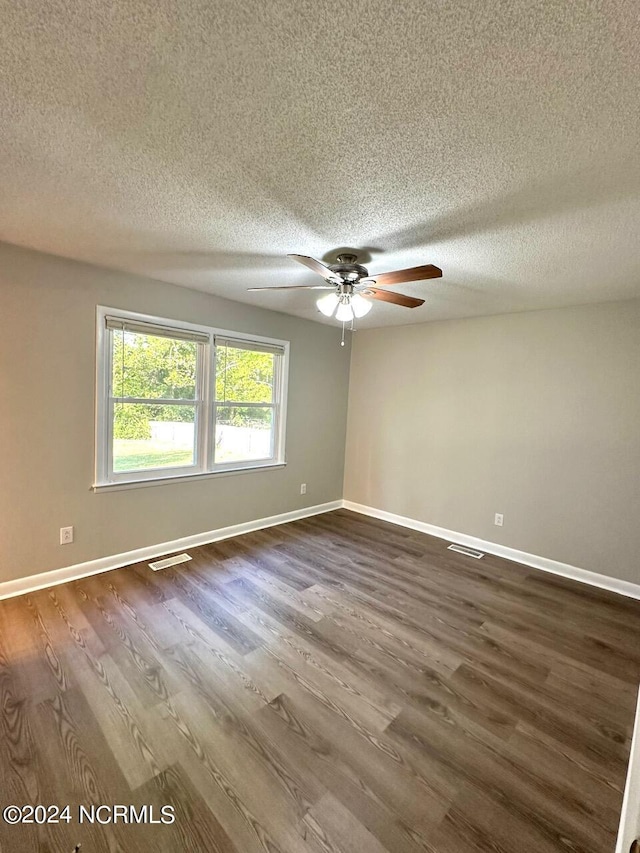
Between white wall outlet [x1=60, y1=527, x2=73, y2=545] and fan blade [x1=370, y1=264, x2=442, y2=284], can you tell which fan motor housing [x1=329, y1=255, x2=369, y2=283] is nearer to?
fan blade [x1=370, y1=264, x2=442, y2=284]

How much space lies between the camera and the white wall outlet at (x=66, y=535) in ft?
9.30

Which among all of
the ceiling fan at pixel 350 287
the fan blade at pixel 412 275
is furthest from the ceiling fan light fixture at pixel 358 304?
the fan blade at pixel 412 275

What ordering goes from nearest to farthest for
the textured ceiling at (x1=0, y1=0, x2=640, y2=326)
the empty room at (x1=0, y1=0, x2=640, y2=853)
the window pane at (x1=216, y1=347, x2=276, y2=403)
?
the textured ceiling at (x1=0, y1=0, x2=640, y2=326) → the empty room at (x1=0, y1=0, x2=640, y2=853) → the window pane at (x1=216, y1=347, x2=276, y2=403)

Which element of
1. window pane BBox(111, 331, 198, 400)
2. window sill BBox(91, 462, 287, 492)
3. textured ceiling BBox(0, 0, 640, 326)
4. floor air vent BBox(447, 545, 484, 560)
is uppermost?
textured ceiling BBox(0, 0, 640, 326)

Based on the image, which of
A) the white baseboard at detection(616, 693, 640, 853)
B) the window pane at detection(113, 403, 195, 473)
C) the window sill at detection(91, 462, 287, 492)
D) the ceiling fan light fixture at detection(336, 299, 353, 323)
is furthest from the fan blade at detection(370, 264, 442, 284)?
the window sill at detection(91, 462, 287, 492)

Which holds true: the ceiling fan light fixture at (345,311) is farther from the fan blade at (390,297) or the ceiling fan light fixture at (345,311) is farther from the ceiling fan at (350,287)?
the fan blade at (390,297)

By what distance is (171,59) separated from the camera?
1078 mm

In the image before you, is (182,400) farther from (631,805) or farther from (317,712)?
(631,805)

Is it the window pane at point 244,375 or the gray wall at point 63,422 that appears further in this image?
the window pane at point 244,375

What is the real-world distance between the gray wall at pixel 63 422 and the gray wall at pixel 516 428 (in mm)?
2102

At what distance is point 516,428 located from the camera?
3.67 metres

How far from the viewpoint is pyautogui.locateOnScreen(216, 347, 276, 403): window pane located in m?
3.70

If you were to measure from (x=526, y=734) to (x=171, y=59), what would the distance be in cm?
293

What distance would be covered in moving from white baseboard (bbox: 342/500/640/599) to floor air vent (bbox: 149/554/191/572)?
94.3 inches
